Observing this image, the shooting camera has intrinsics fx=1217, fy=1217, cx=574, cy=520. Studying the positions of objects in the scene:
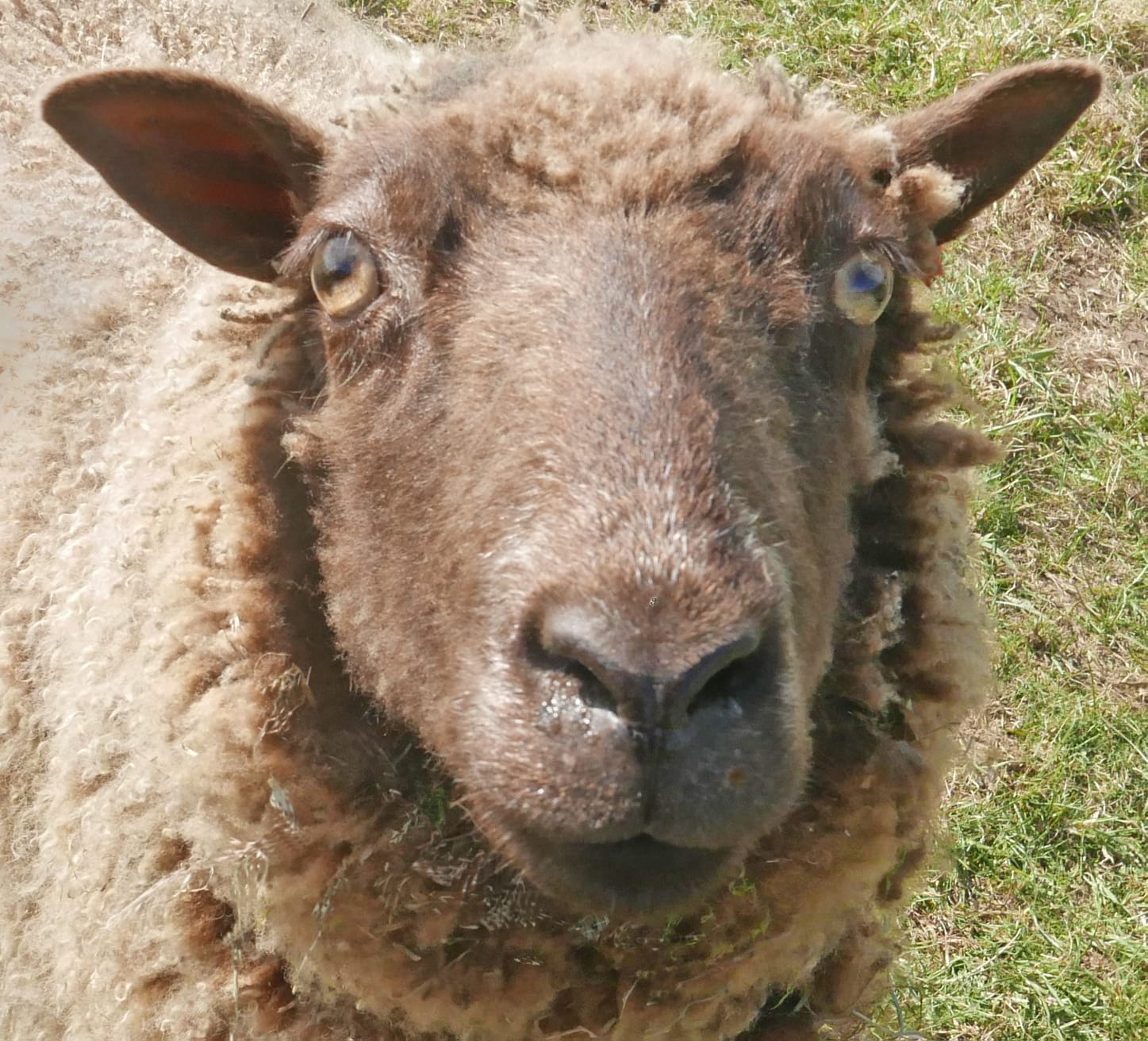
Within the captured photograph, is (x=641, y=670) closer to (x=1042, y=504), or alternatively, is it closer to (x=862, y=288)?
(x=862, y=288)

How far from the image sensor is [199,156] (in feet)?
9.70

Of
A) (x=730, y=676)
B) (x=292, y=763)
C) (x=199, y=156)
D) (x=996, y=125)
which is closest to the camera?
(x=730, y=676)

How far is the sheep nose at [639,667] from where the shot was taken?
1.89 m

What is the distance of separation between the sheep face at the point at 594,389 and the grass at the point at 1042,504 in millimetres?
1442

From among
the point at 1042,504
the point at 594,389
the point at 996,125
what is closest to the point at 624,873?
the point at 594,389

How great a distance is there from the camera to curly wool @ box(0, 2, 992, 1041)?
264cm

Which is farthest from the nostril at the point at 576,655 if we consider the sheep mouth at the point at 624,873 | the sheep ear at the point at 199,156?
the sheep ear at the point at 199,156

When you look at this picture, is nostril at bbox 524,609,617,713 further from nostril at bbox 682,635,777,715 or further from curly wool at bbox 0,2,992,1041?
curly wool at bbox 0,2,992,1041

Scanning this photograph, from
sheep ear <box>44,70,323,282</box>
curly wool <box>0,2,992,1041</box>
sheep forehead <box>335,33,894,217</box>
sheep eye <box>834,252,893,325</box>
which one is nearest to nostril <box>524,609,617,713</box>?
curly wool <box>0,2,992,1041</box>

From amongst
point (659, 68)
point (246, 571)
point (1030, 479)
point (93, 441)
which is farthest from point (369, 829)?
point (1030, 479)

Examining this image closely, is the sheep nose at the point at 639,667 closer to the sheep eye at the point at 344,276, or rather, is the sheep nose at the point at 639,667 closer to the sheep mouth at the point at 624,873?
the sheep mouth at the point at 624,873

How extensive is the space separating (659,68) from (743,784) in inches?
71.2

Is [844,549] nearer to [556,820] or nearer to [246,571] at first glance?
[556,820]

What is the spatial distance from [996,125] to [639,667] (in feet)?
6.66
